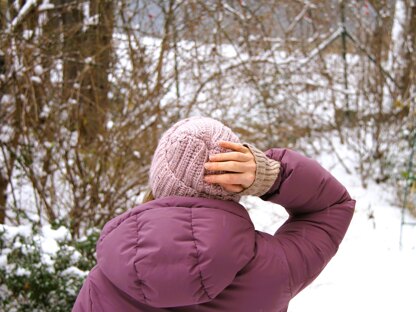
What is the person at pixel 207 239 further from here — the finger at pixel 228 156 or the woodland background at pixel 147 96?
the woodland background at pixel 147 96

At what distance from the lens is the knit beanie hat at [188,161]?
1.14m

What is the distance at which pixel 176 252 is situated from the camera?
1.04 metres

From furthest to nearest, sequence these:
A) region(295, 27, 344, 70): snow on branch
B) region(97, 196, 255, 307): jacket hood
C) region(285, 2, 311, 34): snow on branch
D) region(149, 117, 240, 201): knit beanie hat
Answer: region(285, 2, 311, 34): snow on branch
region(295, 27, 344, 70): snow on branch
region(149, 117, 240, 201): knit beanie hat
region(97, 196, 255, 307): jacket hood

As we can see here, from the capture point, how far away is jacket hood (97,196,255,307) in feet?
3.41

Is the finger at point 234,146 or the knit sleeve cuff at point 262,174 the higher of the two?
the finger at point 234,146

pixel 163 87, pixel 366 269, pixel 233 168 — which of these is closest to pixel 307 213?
pixel 233 168

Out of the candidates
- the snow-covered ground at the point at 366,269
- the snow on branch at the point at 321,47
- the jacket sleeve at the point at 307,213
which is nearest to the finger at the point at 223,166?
the jacket sleeve at the point at 307,213

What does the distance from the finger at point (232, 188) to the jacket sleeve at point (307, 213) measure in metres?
0.15

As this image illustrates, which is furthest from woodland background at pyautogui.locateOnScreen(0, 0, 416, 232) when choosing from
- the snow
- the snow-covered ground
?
the snow-covered ground

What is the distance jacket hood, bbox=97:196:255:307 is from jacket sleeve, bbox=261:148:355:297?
19 cm

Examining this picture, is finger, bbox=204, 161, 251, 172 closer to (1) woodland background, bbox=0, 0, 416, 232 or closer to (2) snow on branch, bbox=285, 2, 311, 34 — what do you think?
(1) woodland background, bbox=0, 0, 416, 232

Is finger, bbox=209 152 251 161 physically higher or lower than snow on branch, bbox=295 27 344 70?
lower

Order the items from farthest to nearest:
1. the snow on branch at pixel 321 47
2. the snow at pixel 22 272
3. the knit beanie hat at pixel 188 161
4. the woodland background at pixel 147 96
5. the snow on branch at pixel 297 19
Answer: the snow on branch at pixel 297 19 → the snow on branch at pixel 321 47 → the woodland background at pixel 147 96 → the snow at pixel 22 272 → the knit beanie hat at pixel 188 161

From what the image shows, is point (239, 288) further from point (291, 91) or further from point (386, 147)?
point (291, 91)
